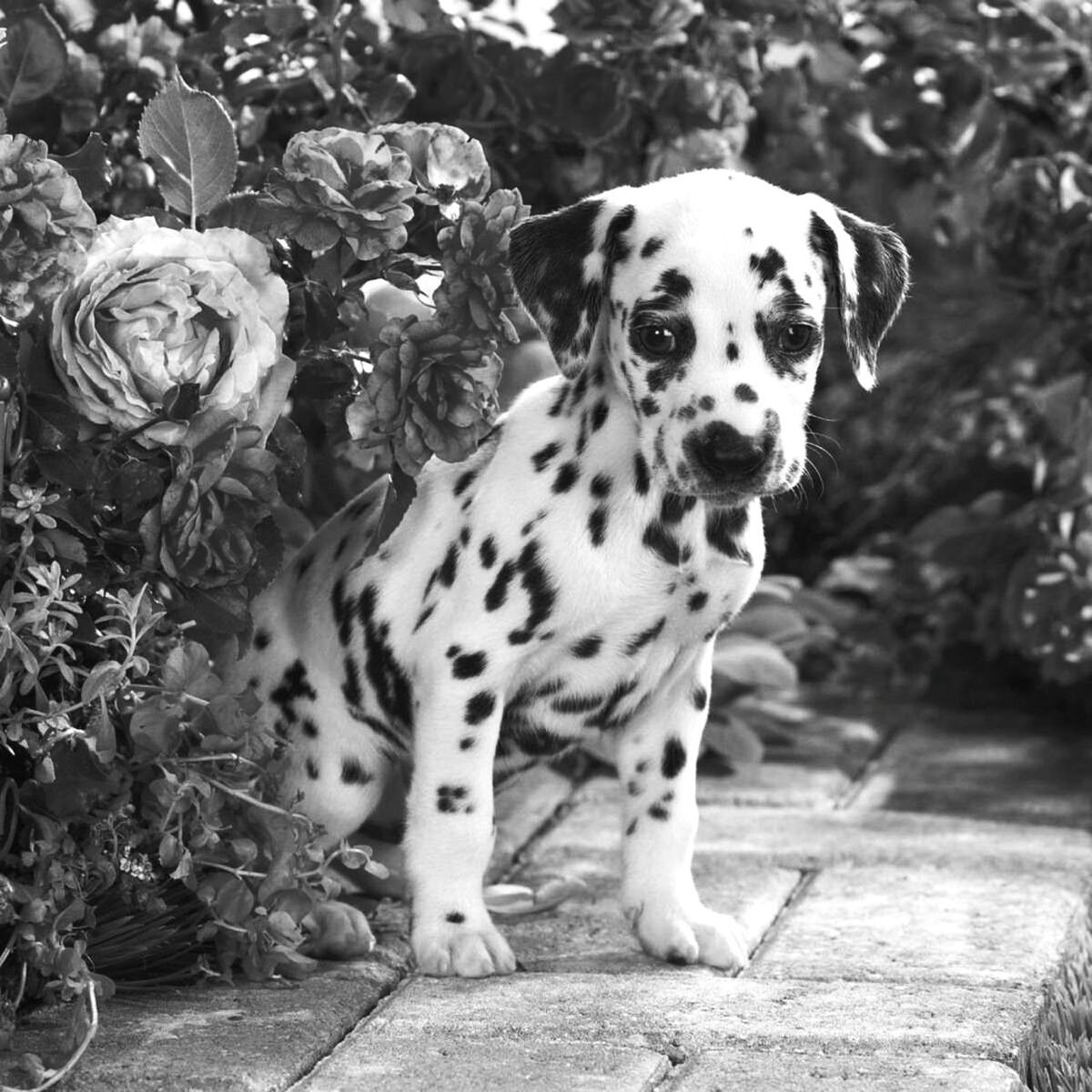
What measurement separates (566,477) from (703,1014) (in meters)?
1.06

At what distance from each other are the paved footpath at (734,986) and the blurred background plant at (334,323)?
20cm

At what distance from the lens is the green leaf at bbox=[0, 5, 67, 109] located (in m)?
3.81

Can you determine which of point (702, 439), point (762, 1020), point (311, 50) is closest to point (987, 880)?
point (762, 1020)

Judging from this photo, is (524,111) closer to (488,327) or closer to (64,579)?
(488,327)

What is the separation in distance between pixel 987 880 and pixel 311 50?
2.51m

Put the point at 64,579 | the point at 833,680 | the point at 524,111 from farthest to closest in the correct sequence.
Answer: the point at 833,680 → the point at 524,111 → the point at 64,579

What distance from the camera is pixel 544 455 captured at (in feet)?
12.3

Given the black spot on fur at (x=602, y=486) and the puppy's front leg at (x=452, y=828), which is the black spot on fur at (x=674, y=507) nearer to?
the black spot on fur at (x=602, y=486)

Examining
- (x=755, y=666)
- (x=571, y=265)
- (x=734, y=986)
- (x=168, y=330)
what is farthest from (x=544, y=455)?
(x=755, y=666)

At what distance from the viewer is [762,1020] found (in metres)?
3.34

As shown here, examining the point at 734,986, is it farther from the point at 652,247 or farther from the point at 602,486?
the point at 652,247

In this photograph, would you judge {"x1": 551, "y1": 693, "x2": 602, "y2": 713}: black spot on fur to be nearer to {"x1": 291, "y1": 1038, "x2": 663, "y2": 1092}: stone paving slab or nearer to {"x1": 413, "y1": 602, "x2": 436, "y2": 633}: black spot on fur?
{"x1": 413, "y1": 602, "x2": 436, "y2": 633}: black spot on fur

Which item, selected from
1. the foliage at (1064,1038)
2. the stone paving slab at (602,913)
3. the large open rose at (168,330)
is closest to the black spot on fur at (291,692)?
the stone paving slab at (602,913)

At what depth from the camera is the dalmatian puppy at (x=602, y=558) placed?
345 centimetres
